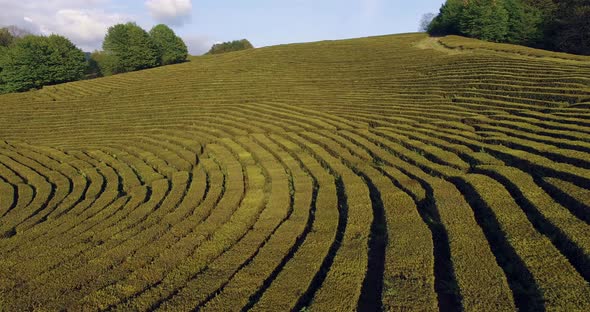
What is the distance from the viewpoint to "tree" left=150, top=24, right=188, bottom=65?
89.4 meters

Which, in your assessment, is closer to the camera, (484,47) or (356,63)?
(484,47)

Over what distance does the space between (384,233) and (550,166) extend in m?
7.22

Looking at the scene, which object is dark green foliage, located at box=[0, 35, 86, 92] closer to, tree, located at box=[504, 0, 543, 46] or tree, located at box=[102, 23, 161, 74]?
tree, located at box=[102, 23, 161, 74]

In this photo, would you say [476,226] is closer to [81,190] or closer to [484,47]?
[81,190]

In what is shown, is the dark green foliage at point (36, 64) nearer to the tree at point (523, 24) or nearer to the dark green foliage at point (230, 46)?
the dark green foliage at point (230, 46)

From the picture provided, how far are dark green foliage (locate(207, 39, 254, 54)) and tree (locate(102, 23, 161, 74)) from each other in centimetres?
4148

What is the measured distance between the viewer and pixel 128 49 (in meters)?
81.7

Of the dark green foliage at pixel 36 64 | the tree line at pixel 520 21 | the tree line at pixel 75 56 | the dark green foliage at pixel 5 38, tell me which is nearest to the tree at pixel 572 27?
the tree line at pixel 520 21

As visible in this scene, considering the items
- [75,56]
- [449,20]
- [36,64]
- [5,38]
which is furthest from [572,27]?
[5,38]

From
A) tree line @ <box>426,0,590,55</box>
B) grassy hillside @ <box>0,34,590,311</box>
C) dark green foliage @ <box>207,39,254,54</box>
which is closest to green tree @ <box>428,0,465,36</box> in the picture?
tree line @ <box>426,0,590,55</box>

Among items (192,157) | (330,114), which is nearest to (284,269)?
(192,157)

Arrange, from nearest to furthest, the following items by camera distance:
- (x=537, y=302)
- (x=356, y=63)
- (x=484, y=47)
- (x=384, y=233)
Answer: (x=537, y=302) < (x=384, y=233) < (x=484, y=47) < (x=356, y=63)

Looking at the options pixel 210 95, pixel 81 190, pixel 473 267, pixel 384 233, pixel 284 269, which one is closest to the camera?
pixel 473 267

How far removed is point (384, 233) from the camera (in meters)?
11.4
